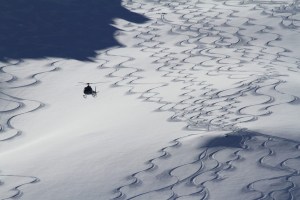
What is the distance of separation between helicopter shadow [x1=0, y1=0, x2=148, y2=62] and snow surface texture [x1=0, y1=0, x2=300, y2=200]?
2.00 feet

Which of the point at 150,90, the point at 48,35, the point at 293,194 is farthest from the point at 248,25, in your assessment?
the point at 293,194

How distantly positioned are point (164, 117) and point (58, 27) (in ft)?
34.0

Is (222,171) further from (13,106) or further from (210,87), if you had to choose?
(13,106)

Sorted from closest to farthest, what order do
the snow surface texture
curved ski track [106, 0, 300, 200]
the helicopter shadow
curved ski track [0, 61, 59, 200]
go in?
curved ski track [106, 0, 300, 200] < the snow surface texture < curved ski track [0, 61, 59, 200] < the helicopter shadow

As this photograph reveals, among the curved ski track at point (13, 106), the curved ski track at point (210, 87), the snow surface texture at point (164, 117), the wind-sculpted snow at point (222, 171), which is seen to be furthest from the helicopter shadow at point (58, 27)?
the wind-sculpted snow at point (222, 171)

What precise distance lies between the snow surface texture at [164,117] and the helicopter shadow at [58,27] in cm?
61

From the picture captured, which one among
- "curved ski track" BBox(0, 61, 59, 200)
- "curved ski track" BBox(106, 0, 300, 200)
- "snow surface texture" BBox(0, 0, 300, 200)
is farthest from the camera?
"curved ski track" BBox(0, 61, 59, 200)

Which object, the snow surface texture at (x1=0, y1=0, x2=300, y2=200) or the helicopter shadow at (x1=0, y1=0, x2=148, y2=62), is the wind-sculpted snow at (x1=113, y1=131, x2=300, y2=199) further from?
the helicopter shadow at (x1=0, y1=0, x2=148, y2=62)

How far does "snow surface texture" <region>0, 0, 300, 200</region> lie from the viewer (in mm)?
11766

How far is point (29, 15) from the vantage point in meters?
25.5

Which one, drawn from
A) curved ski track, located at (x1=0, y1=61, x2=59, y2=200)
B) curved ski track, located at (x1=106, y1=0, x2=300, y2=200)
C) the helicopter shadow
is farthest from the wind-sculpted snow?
the helicopter shadow

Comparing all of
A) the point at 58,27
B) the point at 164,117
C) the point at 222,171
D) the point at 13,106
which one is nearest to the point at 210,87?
the point at 164,117

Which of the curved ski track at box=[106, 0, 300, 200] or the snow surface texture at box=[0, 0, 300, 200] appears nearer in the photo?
the curved ski track at box=[106, 0, 300, 200]

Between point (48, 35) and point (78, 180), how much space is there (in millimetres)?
12167
